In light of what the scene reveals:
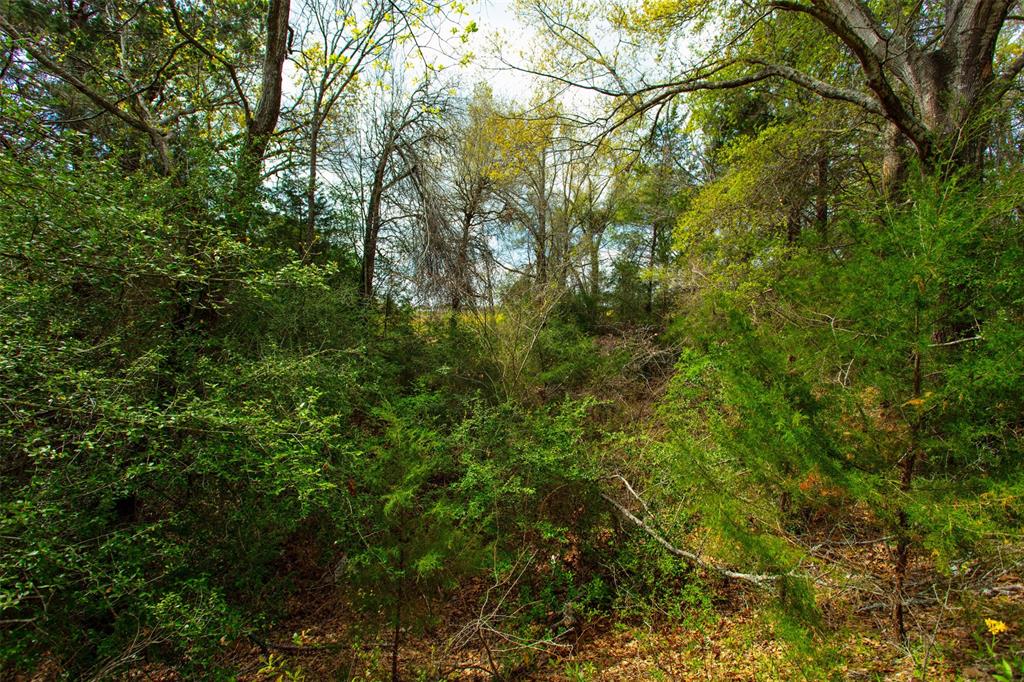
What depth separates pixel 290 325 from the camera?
17.4 ft

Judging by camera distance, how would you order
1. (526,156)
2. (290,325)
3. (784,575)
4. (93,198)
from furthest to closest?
1. (526,156)
2. (290,325)
3. (93,198)
4. (784,575)

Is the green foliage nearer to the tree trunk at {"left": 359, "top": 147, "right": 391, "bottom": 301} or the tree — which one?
the tree

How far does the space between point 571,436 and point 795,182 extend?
16.0ft

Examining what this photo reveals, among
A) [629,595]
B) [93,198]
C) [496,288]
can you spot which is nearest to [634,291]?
[496,288]

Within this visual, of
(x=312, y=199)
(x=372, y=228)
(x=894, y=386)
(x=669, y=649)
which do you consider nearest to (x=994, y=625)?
(x=894, y=386)

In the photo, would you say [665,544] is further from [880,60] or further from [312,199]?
[312,199]

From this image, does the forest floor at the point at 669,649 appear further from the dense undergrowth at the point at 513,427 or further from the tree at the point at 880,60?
the tree at the point at 880,60

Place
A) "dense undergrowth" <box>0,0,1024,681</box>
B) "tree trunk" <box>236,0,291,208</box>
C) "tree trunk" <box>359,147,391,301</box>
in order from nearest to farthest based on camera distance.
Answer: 1. "dense undergrowth" <box>0,0,1024,681</box>
2. "tree trunk" <box>236,0,291,208</box>
3. "tree trunk" <box>359,147,391,301</box>

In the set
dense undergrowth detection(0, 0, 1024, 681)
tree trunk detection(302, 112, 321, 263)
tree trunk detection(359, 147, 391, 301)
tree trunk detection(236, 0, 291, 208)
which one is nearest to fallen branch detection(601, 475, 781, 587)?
dense undergrowth detection(0, 0, 1024, 681)

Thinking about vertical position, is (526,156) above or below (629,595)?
above

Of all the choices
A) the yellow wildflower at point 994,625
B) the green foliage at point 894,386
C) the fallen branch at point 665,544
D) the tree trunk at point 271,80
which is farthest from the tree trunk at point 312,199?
the yellow wildflower at point 994,625

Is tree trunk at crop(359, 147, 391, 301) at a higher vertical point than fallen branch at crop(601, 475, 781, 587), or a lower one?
higher

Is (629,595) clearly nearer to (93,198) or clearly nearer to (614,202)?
(93,198)

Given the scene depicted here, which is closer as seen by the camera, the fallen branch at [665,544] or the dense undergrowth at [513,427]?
the dense undergrowth at [513,427]
